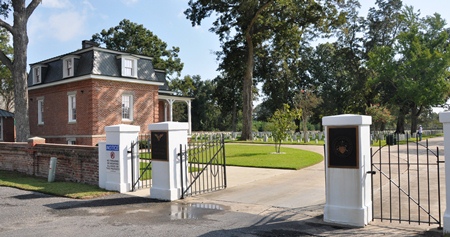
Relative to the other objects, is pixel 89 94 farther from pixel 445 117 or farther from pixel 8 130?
pixel 445 117

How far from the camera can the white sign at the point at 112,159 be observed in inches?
409

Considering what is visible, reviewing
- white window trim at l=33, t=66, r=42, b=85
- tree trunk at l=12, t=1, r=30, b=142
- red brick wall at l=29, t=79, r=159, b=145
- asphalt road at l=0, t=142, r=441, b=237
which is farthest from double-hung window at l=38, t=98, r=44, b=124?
asphalt road at l=0, t=142, r=441, b=237

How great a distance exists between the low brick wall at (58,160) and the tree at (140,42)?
100 ft

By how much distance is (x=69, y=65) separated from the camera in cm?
2619

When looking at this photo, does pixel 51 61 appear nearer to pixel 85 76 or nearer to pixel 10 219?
pixel 85 76

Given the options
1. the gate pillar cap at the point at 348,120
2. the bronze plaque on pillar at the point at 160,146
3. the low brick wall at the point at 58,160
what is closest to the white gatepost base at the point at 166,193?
the bronze plaque on pillar at the point at 160,146

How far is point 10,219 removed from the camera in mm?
7465

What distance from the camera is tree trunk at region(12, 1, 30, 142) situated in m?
21.1

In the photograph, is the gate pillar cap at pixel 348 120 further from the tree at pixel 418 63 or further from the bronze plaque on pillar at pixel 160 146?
the tree at pixel 418 63

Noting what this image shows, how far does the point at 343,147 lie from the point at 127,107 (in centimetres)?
2200

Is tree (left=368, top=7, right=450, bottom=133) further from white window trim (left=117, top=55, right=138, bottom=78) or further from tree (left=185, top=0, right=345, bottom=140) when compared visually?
white window trim (left=117, top=55, right=138, bottom=78)

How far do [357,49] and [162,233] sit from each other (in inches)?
2081

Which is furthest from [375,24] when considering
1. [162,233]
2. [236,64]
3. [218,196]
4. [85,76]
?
[162,233]

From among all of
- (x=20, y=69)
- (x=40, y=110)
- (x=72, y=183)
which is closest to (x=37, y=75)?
(x=40, y=110)
